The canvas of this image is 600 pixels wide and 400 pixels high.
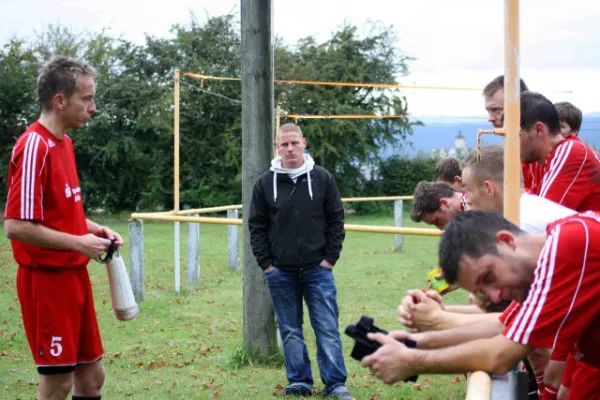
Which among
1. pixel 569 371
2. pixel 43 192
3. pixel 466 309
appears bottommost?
pixel 569 371

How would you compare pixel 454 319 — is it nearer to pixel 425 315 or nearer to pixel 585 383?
pixel 425 315

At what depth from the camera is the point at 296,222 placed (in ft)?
24.8

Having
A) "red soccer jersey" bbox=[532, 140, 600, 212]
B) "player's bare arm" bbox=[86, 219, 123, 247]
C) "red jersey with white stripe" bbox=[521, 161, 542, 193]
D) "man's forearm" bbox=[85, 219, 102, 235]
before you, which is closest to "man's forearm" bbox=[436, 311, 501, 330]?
"red soccer jersey" bbox=[532, 140, 600, 212]

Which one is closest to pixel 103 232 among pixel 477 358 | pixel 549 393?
pixel 549 393

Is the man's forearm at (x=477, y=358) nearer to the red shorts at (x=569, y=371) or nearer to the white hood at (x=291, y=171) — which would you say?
the red shorts at (x=569, y=371)

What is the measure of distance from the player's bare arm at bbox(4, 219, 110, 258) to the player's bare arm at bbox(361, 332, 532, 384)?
8.57 feet

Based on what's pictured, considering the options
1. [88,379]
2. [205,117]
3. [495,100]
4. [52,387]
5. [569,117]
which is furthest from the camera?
[205,117]

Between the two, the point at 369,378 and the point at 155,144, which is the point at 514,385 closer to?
the point at 369,378

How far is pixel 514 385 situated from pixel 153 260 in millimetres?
A: 16391

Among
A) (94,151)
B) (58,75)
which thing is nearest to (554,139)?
(58,75)

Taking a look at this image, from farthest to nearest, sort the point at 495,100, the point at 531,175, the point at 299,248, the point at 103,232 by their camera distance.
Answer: the point at 299,248 < the point at 531,175 < the point at 103,232 < the point at 495,100

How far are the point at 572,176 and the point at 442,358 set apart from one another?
2.36 metres

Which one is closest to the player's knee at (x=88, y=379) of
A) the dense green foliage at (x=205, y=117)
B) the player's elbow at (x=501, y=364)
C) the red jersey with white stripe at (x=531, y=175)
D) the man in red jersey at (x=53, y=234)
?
the man in red jersey at (x=53, y=234)

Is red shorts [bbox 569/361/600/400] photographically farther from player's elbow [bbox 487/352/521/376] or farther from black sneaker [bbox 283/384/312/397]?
black sneaker [bbox 283/384/312/397]
